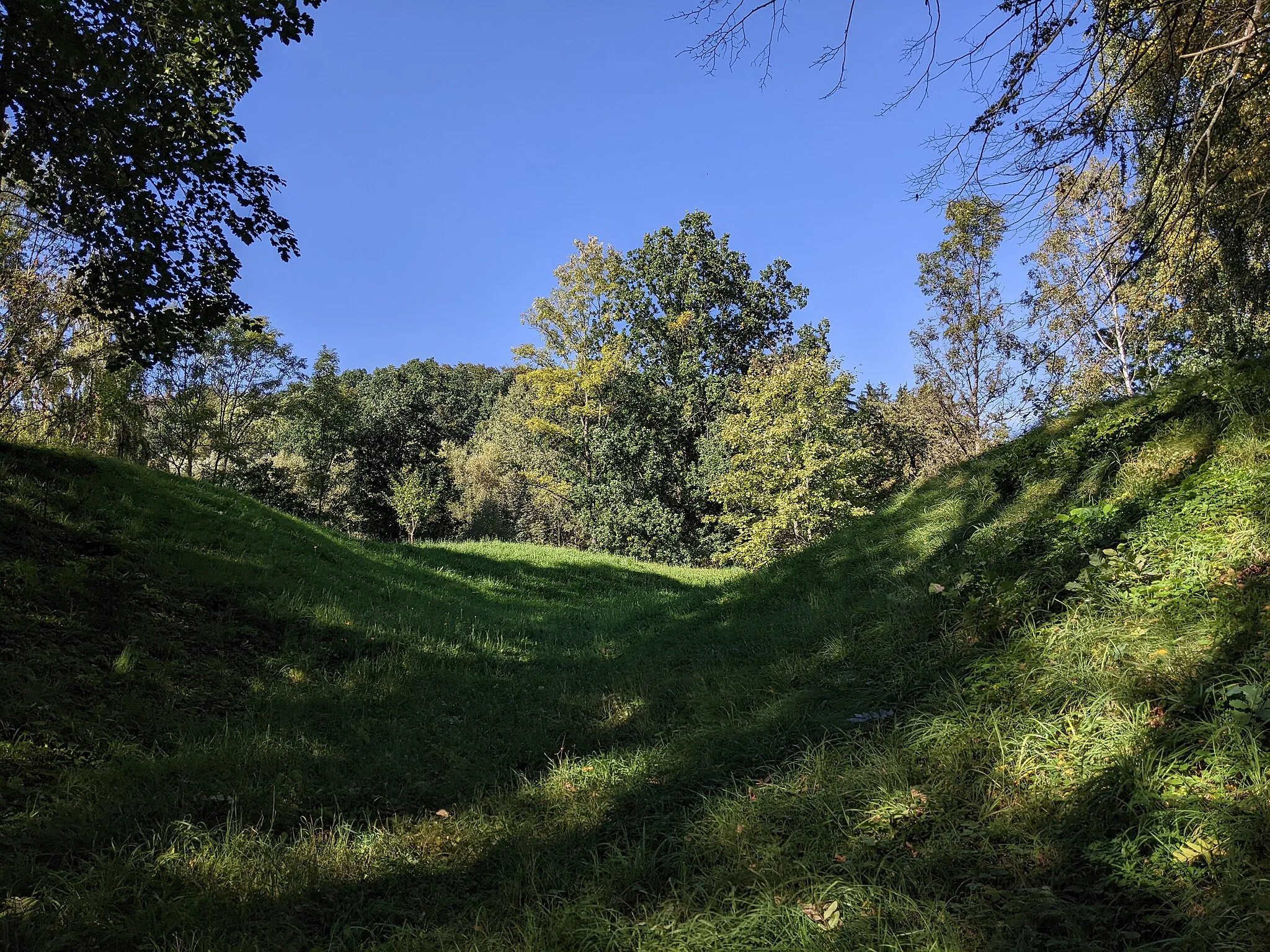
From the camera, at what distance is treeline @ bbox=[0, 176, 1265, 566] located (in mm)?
22578

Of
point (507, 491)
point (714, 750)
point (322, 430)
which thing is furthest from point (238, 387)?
point (714, 750)

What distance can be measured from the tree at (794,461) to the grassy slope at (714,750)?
616 inches

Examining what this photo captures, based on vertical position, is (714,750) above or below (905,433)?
below

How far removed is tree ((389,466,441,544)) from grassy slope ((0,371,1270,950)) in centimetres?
2726

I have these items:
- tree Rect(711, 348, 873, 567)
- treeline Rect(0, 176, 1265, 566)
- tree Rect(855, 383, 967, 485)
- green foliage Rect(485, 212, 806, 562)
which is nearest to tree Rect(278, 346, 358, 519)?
treeline Rect(0, 176, 1265, 566)

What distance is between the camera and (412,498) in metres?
33.8

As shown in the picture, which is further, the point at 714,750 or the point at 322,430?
the point at 322,430

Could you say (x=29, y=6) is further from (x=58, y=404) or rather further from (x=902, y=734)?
(x=58, y=404)

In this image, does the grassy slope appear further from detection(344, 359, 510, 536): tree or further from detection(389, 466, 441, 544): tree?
detection(344, 359, 510, 536): tree

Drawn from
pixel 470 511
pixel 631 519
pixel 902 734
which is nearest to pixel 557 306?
pixel 631 519

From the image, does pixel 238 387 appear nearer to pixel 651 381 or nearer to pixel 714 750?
pixel 651 381

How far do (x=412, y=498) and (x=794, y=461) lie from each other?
20.7 metres

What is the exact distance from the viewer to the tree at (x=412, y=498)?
33812 millimetres

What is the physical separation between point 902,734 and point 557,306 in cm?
2766
